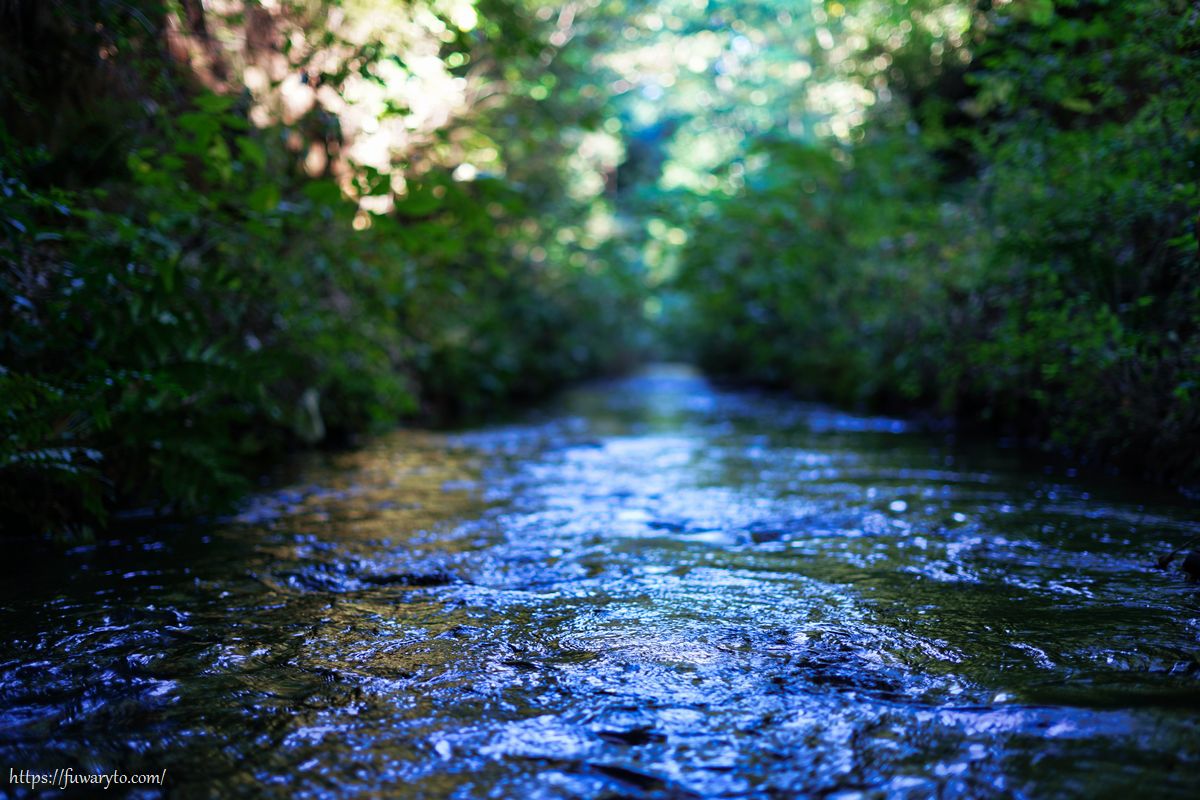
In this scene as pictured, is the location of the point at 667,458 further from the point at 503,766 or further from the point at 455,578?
the point at 503,766

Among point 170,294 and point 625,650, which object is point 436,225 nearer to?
point 170,294

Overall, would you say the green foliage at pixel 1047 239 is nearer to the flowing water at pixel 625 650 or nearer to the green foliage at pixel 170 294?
the flowing water at pixel 625 650

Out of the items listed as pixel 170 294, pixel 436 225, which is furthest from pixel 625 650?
pixel 436 225

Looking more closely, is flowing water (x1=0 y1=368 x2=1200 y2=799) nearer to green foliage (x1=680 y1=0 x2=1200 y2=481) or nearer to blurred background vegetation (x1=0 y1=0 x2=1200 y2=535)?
blurred background vegetation (x1=0 y1=0 x2=1200 y2=535)

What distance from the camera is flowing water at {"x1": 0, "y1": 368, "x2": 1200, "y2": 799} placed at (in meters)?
2.00

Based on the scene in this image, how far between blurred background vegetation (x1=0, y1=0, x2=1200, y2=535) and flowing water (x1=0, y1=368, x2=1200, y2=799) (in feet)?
2.31

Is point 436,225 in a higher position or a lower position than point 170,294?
higher

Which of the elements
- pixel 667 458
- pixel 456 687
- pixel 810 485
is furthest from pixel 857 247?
pixel 456 687

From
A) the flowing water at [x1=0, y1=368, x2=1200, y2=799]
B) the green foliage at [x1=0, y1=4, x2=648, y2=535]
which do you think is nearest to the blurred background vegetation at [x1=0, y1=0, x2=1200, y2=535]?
the green foliage at [x1=0, y1=4, x2=648, y2=535]

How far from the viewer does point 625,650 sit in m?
2.74

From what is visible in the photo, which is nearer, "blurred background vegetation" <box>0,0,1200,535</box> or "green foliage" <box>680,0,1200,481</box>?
"blurred background vegetation" <box>0,0,1200,535</box>

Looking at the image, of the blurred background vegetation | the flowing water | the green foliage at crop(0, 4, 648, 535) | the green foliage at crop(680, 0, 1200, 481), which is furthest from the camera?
the green foliage at crop(680, 0, 1200, 481)

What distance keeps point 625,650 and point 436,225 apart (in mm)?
4168

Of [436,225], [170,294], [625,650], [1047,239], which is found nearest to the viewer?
[625,650]
